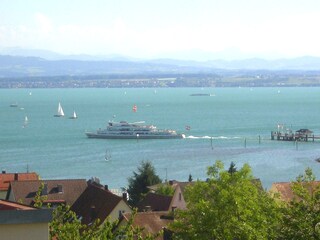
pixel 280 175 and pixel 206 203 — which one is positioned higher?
pixel 206 203

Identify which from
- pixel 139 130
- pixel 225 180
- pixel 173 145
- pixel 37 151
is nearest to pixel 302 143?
pixel 173 145

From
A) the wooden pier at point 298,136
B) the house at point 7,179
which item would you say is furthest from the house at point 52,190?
the wooden pier at point 298,136

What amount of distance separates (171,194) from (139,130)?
67663 millimetres

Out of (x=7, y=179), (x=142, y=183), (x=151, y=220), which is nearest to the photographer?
(x=151, y=220)

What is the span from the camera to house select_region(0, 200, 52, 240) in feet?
22.2

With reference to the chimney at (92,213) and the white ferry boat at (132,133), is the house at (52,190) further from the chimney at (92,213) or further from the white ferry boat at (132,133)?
the white ferry boat at (132,133)

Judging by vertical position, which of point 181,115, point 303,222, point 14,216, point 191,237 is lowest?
point 181,115

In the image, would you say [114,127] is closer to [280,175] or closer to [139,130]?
[139,130]

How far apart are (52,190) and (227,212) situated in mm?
15645

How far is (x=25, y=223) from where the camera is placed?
6.79 meters

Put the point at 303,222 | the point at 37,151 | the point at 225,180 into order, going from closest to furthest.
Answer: the point at 303,222
the point at 225,180
the point at 37,151

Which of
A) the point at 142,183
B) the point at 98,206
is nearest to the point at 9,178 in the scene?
the point at 142,183

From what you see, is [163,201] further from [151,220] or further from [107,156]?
[107,156]

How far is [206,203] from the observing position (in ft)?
48.3
